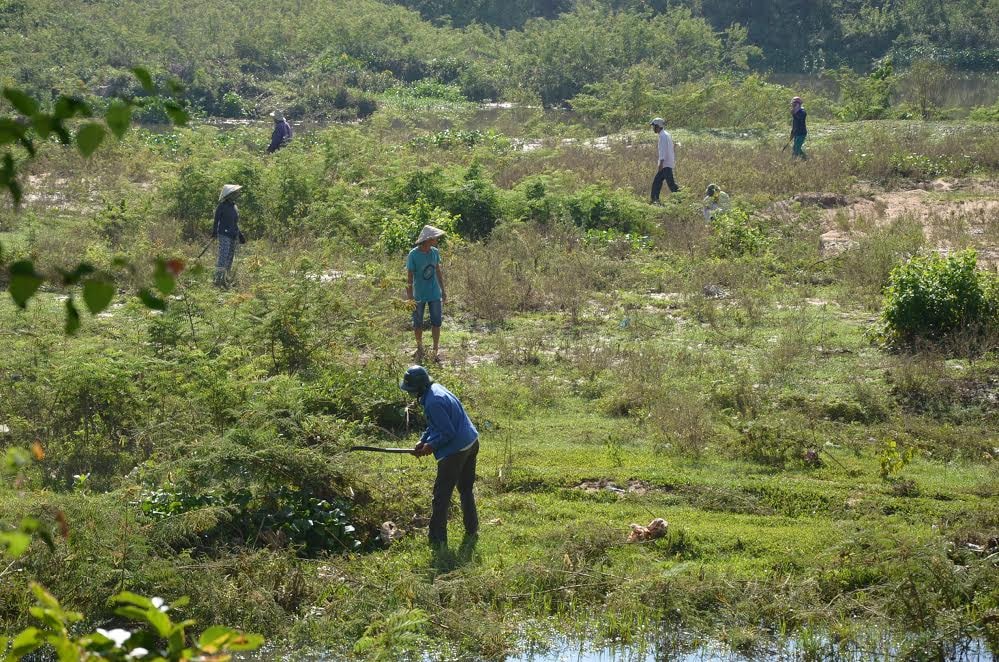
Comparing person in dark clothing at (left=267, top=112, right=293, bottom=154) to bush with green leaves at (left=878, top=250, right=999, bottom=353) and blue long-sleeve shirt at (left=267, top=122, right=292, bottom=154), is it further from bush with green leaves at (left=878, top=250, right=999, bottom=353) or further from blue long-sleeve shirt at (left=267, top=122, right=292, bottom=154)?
bush with green leaves at (left=878, top=250, right=999, bottom=353)

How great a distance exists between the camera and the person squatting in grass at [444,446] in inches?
325

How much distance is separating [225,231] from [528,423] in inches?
240

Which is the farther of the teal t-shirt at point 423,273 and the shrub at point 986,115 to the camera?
the shrub at point 986,115

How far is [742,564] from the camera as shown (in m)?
8.36

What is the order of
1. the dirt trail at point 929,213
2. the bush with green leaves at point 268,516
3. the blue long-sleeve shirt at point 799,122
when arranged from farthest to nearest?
the blue long-sleeve shirt at point 799,122 → the dirt trail at point 929,213 → the bush with green leaves at point 268,516

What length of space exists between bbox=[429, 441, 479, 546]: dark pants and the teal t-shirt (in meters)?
4.18

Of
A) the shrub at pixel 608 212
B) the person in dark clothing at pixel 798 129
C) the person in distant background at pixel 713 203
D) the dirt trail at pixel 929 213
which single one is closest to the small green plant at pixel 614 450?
the dirt trail at pixel 929 213

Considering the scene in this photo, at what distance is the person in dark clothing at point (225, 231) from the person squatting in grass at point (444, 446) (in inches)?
309

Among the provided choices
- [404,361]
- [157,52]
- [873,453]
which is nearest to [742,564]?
[873,453]

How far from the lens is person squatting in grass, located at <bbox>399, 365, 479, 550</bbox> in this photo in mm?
8250

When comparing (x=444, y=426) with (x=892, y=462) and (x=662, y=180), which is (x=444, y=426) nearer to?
(x=892, y=462)

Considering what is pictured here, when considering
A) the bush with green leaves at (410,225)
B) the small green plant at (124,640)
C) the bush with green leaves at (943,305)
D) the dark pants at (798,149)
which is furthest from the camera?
the dark pants at (798,149)

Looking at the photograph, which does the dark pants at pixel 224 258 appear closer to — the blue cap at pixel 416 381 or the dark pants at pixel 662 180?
the dark pants at pixel 662 180

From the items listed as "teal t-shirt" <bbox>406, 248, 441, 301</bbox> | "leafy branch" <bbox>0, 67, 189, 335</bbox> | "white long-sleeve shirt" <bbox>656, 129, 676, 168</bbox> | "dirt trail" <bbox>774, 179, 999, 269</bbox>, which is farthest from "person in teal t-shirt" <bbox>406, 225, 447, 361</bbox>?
"leafy branch" <bbox>0, 67, 189, 335</bbox>
